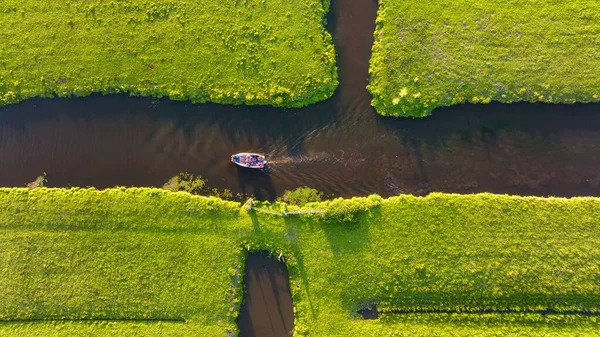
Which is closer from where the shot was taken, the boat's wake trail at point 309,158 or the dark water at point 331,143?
the dark water at point 331,143

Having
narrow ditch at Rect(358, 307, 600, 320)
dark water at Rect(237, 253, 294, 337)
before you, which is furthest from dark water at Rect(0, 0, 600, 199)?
narrow ditch at Rect(358, 307, 600, 320)

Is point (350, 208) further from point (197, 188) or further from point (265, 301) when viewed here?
point (197, 188)

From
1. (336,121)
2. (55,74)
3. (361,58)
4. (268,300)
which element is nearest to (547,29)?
(361,58)

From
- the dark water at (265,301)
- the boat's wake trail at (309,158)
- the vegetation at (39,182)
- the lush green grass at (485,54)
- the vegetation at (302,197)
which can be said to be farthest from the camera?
the vegetation at (39,182)

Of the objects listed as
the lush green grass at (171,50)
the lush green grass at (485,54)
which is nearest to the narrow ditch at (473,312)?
the lush green grass at (485,54)

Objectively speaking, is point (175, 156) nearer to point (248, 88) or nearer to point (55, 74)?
point (248, 88)

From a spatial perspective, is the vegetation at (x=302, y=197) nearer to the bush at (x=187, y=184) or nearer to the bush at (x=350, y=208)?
the bush at (x=350, y=208)
